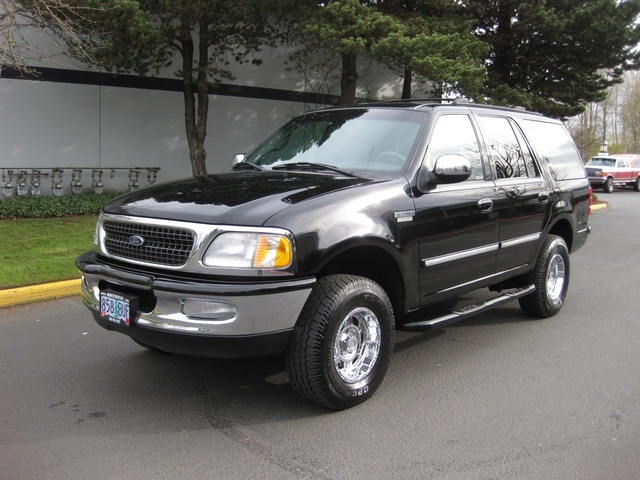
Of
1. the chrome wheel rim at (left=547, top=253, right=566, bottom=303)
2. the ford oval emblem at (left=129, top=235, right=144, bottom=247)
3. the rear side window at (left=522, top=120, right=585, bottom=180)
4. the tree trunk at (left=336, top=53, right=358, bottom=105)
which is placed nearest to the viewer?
the ford oval emblem at (left=129, top=235, right=144, bottom=247)

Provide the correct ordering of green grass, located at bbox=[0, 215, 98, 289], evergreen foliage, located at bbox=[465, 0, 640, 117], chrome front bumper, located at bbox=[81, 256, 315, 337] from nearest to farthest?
chrome front bumper, located at bbox=[81, 256, 315, 337], green grass, located at bbox=[0, 215, 98, 289], evergreen foliage, located at bbox=[465, 0, 640, 117]

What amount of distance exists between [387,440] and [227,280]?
1.30 metres

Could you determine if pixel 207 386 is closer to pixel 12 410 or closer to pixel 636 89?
pixel 12 410

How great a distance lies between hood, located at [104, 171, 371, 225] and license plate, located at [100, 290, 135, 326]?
520 mm

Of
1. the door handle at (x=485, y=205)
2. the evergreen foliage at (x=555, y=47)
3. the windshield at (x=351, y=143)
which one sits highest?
the evergreen foliage at (x=555, y=47)

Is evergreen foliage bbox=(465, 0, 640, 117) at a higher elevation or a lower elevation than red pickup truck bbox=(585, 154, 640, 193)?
higher

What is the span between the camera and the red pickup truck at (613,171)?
29.7 m

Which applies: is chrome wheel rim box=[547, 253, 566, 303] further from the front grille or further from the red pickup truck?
the red pickup truck

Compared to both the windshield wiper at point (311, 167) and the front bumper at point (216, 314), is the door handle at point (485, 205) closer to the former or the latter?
the windshield wiper at point (311, 167)

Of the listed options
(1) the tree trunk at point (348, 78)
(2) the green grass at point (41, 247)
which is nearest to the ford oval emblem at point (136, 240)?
(2) the green grass at point (41, 247)

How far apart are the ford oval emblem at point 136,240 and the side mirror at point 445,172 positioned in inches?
75.9

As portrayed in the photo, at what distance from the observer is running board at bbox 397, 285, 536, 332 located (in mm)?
4375

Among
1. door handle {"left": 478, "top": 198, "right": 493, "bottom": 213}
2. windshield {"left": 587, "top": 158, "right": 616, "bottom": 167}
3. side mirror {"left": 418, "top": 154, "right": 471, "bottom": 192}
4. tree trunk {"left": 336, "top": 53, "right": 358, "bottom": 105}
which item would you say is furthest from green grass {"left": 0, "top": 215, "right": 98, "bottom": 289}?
windshield {"left": 587, "top": 158, "right": 616, "bottom": 167}

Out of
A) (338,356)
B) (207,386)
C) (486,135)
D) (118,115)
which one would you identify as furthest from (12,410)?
(118,115)
